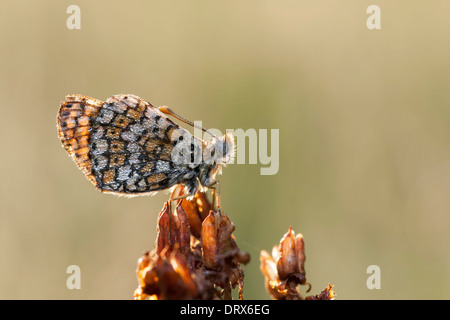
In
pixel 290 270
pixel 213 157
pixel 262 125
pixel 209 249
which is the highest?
pixel 262 125

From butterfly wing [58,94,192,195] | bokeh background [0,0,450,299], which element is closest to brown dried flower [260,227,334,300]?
butterfly wing [58,94,192,195]

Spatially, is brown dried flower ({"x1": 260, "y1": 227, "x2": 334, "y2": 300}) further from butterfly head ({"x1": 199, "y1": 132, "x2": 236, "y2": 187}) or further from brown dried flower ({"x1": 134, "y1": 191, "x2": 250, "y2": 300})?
butterfly head ({"x1": 199, "y1": 132, "x2": 236, "y2": 187})

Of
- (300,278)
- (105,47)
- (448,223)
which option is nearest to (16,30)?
(105,47)

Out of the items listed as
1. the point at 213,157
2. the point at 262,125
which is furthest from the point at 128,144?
the point at 262,125

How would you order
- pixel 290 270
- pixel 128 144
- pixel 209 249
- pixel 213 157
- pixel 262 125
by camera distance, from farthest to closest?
pixel 262 125
pixel 213 157
pixel 128 144
pixel 290 270
pixel 209 249

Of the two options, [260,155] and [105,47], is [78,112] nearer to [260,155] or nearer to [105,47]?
[260,155]

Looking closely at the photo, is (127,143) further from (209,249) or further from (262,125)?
(262,125)

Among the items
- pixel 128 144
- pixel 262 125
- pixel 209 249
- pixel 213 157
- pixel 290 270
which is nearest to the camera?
pixel 209 249

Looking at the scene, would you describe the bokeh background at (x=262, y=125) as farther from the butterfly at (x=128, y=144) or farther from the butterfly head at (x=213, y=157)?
the butterfly at (x=128, y=144)
